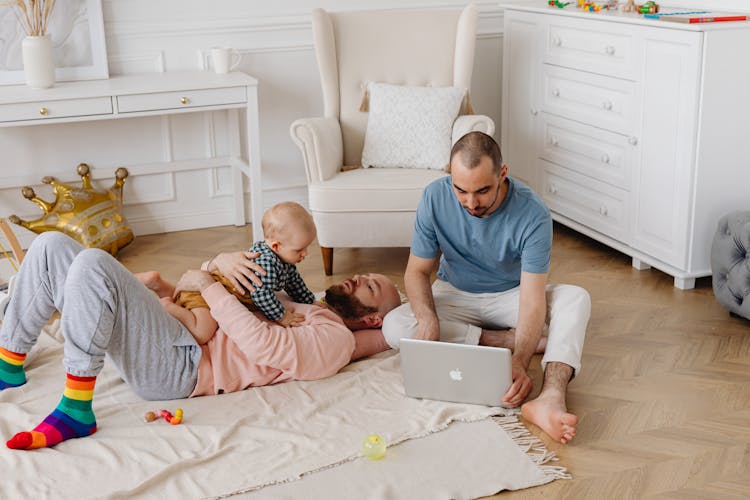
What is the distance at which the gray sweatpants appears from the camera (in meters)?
2.24

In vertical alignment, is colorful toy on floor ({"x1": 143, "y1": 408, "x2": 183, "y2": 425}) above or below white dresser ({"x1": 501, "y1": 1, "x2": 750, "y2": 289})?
A: below

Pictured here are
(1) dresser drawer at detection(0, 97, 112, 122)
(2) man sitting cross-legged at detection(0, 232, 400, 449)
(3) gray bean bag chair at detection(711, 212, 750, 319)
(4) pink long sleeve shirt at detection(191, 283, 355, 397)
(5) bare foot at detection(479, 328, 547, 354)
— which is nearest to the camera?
(2) man sitting cross-legged at detection(0, 232, 400, 449)

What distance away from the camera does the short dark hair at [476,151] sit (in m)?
2.38

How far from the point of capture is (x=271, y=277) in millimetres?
2582

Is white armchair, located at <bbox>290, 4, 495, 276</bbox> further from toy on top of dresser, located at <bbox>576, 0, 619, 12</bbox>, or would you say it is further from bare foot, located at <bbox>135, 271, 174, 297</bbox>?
bare foot, located at <bbox>135, 271, 174, 297</bbox>

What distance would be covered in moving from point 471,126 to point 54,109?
1.62 metres

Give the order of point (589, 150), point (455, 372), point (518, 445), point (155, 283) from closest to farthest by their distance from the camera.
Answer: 1. point (518, 445)
2. point (455, 372)
3. point (155, 283)
4. point (589, 150)

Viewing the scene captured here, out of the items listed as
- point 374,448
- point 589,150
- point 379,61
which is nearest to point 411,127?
point 379,61

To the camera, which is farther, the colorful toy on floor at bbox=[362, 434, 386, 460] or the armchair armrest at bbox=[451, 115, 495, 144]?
the armchair armrest at bbox=[451, 115, 495, 144]

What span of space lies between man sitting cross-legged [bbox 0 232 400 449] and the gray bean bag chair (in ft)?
4.17

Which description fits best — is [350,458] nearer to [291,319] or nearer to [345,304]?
[291,319]

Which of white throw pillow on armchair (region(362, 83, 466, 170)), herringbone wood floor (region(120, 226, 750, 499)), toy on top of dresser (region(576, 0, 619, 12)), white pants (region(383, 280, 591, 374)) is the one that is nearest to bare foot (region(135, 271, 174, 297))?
white pants (region(383, 280, 591, 374))

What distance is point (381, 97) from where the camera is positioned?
387cm

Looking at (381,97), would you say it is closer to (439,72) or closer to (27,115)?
(439,72)
